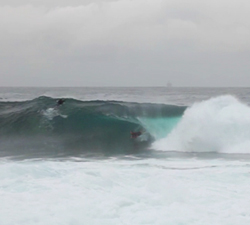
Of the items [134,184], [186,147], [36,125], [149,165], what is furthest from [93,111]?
[134,184]

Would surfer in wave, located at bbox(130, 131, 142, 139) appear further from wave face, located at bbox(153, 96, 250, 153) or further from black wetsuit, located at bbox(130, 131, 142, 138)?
wave face, located at bbox(153, 96, 250, 153)

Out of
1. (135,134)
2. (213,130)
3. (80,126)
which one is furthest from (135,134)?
(213,130)

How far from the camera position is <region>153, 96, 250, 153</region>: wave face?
12.1 metres

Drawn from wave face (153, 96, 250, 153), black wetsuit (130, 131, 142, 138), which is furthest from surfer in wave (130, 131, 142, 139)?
wave face (153, 96, 250, 153)

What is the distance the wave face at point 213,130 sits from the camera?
12.1m

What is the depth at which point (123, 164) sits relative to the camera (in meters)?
9.32

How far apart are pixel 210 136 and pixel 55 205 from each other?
794cm

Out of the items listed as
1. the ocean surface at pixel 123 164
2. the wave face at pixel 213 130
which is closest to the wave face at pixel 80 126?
the ocean surface at pixel 123 164

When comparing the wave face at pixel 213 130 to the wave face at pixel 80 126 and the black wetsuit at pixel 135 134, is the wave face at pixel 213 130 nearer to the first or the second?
the wave face at pixel 80 126

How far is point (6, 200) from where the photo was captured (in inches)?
227

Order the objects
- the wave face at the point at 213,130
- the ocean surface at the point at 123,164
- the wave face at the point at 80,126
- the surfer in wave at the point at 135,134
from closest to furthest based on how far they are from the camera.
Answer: the ocean surface at the point at 123,164, the wave face at the point at 213,130, the wave face at the point at 80,126, the surfer in wave at the point at 135,134

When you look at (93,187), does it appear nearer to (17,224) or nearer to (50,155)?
(17,224)

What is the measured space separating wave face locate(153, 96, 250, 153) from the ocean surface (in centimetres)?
3

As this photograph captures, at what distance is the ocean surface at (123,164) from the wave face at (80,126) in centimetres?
4
